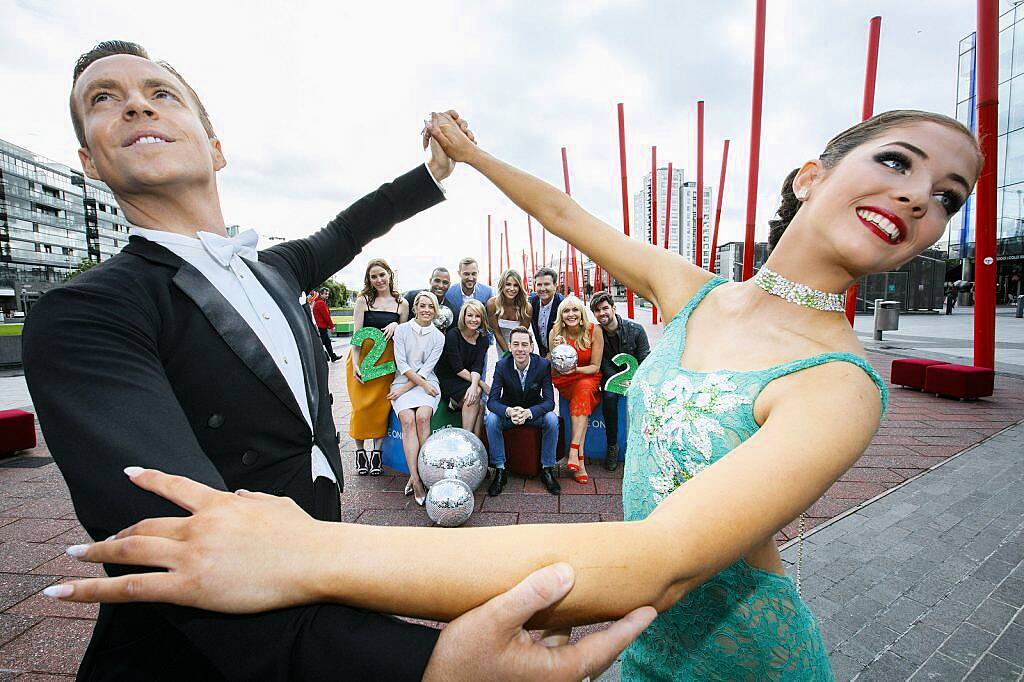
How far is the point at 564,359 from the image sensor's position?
16.4ft

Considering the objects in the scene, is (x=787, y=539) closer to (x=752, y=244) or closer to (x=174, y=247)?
(x=174, y=247)

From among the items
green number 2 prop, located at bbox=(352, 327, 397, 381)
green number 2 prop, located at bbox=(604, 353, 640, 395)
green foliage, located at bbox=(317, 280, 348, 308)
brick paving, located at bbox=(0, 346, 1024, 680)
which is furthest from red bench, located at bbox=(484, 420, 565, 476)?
green foliage, located at bbox=(317, 280, 348, 308)

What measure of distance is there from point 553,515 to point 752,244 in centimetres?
1128

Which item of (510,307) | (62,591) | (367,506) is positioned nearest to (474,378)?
(510,307)

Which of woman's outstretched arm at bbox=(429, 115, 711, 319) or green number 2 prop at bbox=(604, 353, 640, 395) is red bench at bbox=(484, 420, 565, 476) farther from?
woman's outstretched arm at bbox=(429, 115, 711, 319)

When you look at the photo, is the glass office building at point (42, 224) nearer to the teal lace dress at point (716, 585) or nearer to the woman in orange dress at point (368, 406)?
the woman in orange dress at point (368, 406)

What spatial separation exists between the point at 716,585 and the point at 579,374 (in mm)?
4090

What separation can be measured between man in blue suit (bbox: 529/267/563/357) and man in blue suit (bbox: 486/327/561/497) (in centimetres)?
170

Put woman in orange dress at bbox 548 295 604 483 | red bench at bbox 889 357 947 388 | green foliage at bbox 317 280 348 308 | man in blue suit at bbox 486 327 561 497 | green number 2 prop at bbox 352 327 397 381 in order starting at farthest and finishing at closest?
green foliage at bbox 317 280 348 308 < red bench at bbox 889 357 947 388 < woman in orange dress at bbox 548 295 604 483 < green number 2 prop at bbox 352 327 397 381 < man in blue suit at bbox 486 327 561 497

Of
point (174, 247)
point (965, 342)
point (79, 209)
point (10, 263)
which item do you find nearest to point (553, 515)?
point (174, 247)

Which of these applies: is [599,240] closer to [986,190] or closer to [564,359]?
[564,359]

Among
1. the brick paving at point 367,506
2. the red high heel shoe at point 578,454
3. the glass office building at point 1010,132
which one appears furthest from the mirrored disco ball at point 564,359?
the glass office building at point 1010,132

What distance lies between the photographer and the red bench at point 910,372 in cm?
823

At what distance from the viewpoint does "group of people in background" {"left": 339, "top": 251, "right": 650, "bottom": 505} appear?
483 cm
